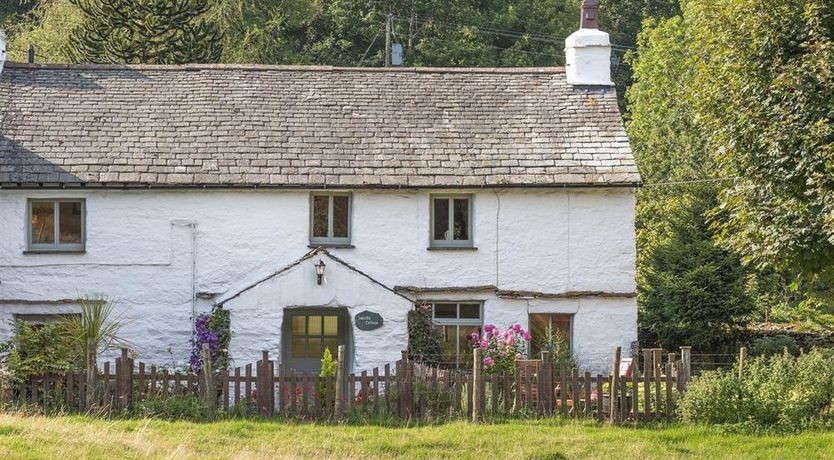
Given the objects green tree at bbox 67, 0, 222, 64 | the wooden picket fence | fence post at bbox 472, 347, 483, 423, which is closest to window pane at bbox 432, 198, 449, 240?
the wooden picket fence

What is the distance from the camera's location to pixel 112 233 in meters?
24.3

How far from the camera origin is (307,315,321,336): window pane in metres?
24.6

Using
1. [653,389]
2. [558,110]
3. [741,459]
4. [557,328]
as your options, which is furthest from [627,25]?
[741,459]

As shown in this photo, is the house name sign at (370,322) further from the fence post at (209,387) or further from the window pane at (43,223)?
the window pane at (43,223)

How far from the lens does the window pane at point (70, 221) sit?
24.6 meters

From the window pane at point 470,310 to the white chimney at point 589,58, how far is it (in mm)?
5960

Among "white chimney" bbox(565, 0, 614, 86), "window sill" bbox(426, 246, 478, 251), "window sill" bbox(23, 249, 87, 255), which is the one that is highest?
"white chimney" bbox(565, 0, 614, 86)

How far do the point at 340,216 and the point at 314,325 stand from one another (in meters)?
2.19

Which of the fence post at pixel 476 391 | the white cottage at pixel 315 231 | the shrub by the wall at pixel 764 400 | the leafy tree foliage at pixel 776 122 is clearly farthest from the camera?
the white cottage at pixel 315 231

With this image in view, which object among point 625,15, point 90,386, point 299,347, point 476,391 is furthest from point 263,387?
point 625,15

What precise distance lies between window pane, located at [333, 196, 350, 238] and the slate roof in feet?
1.93

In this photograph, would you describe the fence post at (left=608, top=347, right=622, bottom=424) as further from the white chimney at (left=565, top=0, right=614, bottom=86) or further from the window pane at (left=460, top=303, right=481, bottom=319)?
the white chimney at (left=565, top=0, right=614, bottom=86)

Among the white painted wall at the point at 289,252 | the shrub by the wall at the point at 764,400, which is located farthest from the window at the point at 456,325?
the shrub by the wall at the point at 764,400

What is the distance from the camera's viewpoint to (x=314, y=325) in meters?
24.6
